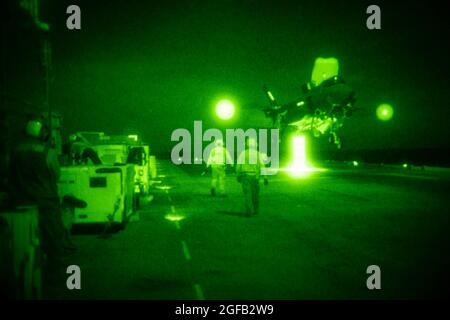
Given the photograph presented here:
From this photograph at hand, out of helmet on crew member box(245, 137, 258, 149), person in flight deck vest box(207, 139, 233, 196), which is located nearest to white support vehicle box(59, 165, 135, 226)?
helmet on crew member box(245, 137, 258, 149)

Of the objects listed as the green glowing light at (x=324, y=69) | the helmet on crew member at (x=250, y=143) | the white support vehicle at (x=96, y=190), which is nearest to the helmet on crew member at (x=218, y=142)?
the helmet on crew member at (x=250, y=143)

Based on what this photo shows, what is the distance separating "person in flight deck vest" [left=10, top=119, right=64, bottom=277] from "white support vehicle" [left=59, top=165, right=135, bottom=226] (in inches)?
110

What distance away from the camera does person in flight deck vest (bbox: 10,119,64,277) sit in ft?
22.4

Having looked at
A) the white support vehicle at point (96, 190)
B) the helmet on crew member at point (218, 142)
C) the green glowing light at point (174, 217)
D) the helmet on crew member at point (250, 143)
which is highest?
the helmet on crew member at point (218, 142)

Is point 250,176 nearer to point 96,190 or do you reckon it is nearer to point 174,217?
point 174,217

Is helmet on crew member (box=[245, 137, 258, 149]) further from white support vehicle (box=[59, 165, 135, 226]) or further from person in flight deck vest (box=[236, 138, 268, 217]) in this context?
white support vehicle (box=[59, 165, 135, 226])

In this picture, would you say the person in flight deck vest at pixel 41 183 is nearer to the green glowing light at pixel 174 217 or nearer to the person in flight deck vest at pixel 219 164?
the green glowing light at pixel 174 217

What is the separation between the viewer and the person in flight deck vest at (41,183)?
22.4 ft

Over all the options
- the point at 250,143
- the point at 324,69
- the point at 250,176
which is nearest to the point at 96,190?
the point at 250,176

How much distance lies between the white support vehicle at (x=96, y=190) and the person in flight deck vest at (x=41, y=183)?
9.18 feet

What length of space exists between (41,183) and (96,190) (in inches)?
125

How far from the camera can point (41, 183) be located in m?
6.93

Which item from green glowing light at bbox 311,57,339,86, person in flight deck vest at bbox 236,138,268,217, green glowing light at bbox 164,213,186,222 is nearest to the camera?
green glowing light at bbox 164,213,186,222
